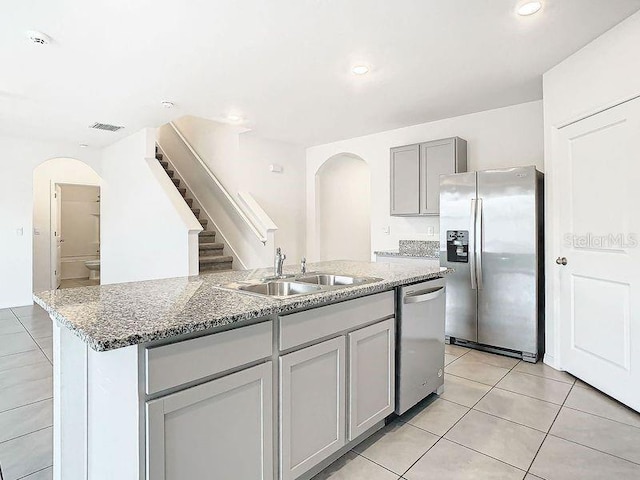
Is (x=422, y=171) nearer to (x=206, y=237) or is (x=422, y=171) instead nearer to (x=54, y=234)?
(x=206, y=237)

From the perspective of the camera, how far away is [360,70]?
10.3 ft

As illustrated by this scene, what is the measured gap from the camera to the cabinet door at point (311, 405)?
160cm

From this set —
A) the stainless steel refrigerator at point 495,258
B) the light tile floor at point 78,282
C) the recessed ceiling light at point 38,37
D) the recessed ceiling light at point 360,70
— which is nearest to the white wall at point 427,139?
the stainless steel refrigerator at point 495,258

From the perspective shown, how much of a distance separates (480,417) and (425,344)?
0.55 m

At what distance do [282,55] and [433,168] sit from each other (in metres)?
2.26

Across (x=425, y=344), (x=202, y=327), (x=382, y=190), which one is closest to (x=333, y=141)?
(x=382, y=190)

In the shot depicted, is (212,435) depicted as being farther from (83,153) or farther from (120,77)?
(83,153)

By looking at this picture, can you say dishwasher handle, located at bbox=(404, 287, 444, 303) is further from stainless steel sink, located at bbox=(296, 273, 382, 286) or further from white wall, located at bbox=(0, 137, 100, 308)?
white wall, located at bbox=(0, 137, 100, 308)

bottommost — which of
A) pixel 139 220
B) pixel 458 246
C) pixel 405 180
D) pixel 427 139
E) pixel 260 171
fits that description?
pixel 458 246

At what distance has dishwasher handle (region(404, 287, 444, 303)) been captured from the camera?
90.4 inches

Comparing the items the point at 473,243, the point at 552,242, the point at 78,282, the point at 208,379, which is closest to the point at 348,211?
the point at 473,243

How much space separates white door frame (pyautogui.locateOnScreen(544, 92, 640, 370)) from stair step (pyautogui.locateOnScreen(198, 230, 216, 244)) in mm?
4519

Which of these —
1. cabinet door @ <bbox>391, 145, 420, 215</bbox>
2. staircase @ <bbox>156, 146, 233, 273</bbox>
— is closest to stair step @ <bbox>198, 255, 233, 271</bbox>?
staircase @ <bbox>156, 146, 233, 273</bbox>

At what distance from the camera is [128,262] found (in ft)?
18.4
